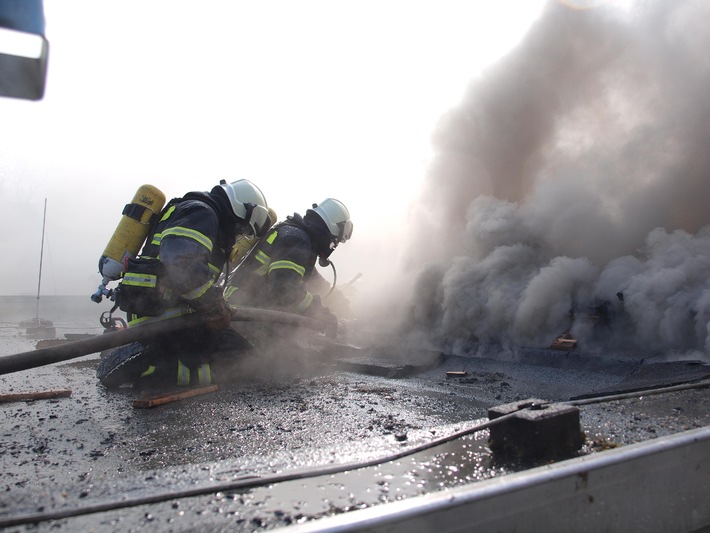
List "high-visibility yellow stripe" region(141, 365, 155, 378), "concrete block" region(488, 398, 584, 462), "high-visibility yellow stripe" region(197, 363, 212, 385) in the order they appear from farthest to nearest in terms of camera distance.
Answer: "high-visibility yellow stripe" region(141, 365, 155, 378), "high-visibility yellow stripe" region(197, 363, 212, 385), "concrete block" region(488, 398, 584, 462)

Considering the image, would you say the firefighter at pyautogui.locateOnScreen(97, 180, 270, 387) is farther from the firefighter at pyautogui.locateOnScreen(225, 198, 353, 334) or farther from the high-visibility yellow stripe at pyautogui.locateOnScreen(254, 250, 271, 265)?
the high-visibility yellow stripe at pyautogui.locateOnScreen(254, 250, 271, 265)

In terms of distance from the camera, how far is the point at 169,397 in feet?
10.9

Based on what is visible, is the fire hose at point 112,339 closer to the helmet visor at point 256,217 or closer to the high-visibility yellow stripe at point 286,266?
the high-visibility yellow stripe at point 286,266

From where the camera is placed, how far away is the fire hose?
3080mm

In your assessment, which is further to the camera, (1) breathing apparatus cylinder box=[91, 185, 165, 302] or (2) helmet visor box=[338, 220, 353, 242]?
(2) helmet visor box=[338, 220, 353, 242]

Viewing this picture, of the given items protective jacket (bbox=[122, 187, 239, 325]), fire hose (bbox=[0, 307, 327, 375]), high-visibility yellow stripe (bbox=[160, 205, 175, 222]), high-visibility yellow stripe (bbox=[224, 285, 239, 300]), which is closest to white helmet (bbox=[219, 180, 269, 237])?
protective jacket (bbox=[122, 187, 239, 325])

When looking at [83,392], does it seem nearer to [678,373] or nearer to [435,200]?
[678,373]

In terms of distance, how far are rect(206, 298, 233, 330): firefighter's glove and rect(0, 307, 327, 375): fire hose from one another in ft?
0.15

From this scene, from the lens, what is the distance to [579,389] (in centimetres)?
412

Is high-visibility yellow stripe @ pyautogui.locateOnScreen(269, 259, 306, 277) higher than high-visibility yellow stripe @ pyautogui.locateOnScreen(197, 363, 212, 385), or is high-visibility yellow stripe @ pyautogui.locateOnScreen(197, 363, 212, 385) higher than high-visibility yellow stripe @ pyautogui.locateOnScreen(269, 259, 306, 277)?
high-visibility yellow stripe @ pyautogui.locateOnScreen(269, 259, 306, 277)

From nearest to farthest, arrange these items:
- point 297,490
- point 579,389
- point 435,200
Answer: point 297,490, point 579,389, point 435,200

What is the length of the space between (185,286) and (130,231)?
949 millimetres

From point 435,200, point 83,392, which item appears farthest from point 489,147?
point 83,392

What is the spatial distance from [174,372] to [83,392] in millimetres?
699
